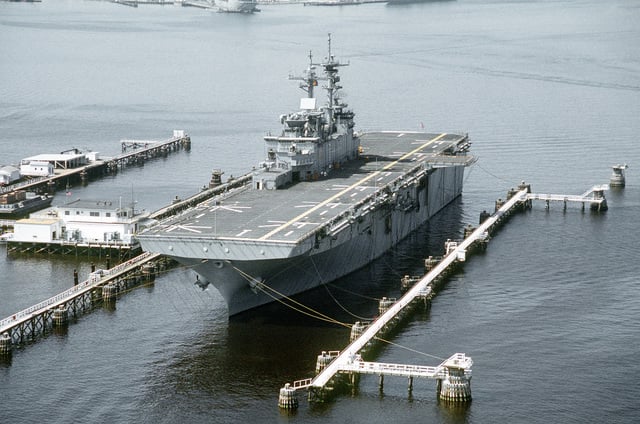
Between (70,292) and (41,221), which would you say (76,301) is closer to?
(70,292)

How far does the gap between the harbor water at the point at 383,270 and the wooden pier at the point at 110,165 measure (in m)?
1.60

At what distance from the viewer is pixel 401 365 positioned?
128ft

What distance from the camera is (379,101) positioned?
114438 mm

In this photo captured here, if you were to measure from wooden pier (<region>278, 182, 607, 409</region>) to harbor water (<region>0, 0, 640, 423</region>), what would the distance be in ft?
1.86

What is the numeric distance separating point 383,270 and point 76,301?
1478cm

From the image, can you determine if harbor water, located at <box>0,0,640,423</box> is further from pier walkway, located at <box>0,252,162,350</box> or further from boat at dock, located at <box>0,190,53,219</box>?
boat at dock, located at <box>0,190,53,219</box>

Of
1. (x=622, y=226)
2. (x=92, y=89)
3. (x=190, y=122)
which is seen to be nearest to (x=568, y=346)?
(x=622, y=226)

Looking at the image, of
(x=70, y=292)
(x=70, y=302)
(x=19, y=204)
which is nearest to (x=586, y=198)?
(x=19, y=204)

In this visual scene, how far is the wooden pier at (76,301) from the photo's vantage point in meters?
44.6

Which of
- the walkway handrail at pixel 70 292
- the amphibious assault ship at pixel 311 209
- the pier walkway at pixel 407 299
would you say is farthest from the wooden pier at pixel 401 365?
the walkway handrail at pixel 70 292

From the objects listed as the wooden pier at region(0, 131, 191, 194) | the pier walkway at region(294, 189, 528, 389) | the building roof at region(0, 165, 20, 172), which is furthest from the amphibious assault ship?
the building roof at region(0, 165, 20, 172)

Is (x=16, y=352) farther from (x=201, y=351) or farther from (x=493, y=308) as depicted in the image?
(x=493, y=308)

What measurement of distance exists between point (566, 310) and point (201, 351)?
1567 centimetres

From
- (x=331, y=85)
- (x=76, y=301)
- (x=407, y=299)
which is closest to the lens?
(x=407, y=299)
